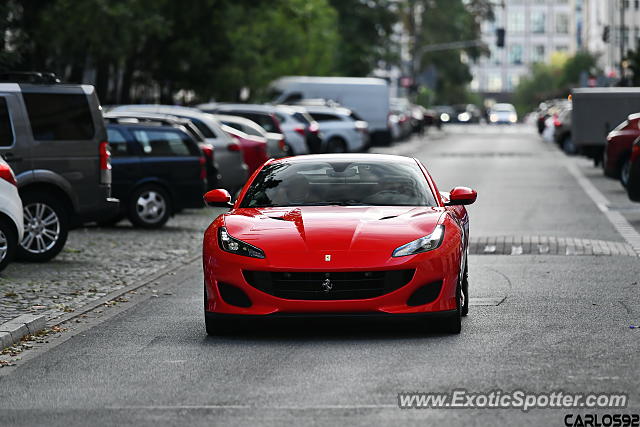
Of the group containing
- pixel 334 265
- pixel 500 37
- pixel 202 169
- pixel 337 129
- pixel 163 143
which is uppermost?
pixel 334 265

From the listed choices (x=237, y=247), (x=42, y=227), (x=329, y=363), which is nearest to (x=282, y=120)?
(x=42, y=227)

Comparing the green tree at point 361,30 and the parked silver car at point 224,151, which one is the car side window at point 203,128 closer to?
the parked silver car at point 224,151

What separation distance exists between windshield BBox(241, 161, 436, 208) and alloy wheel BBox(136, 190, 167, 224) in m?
10.3

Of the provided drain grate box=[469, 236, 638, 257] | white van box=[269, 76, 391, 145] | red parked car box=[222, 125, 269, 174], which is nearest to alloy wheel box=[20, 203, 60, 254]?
drain grate box=[469, 236, 638, 257]

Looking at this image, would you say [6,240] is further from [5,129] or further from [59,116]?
[59,116]

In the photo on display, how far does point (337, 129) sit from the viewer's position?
161ft

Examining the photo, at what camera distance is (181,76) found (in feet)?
153

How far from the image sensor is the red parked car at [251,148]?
29.8 meters

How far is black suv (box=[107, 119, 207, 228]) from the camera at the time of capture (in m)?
22.8

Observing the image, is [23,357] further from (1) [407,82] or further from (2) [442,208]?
(1) [407,82]

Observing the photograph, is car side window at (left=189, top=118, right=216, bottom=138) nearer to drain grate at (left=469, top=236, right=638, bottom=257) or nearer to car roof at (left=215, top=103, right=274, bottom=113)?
car roof at (left=215, top=103, right=274, bottom=113)

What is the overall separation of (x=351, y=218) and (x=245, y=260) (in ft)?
3.08

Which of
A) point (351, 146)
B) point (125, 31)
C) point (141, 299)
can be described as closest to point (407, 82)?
point (351, 146)

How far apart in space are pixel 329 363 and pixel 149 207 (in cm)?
1321
